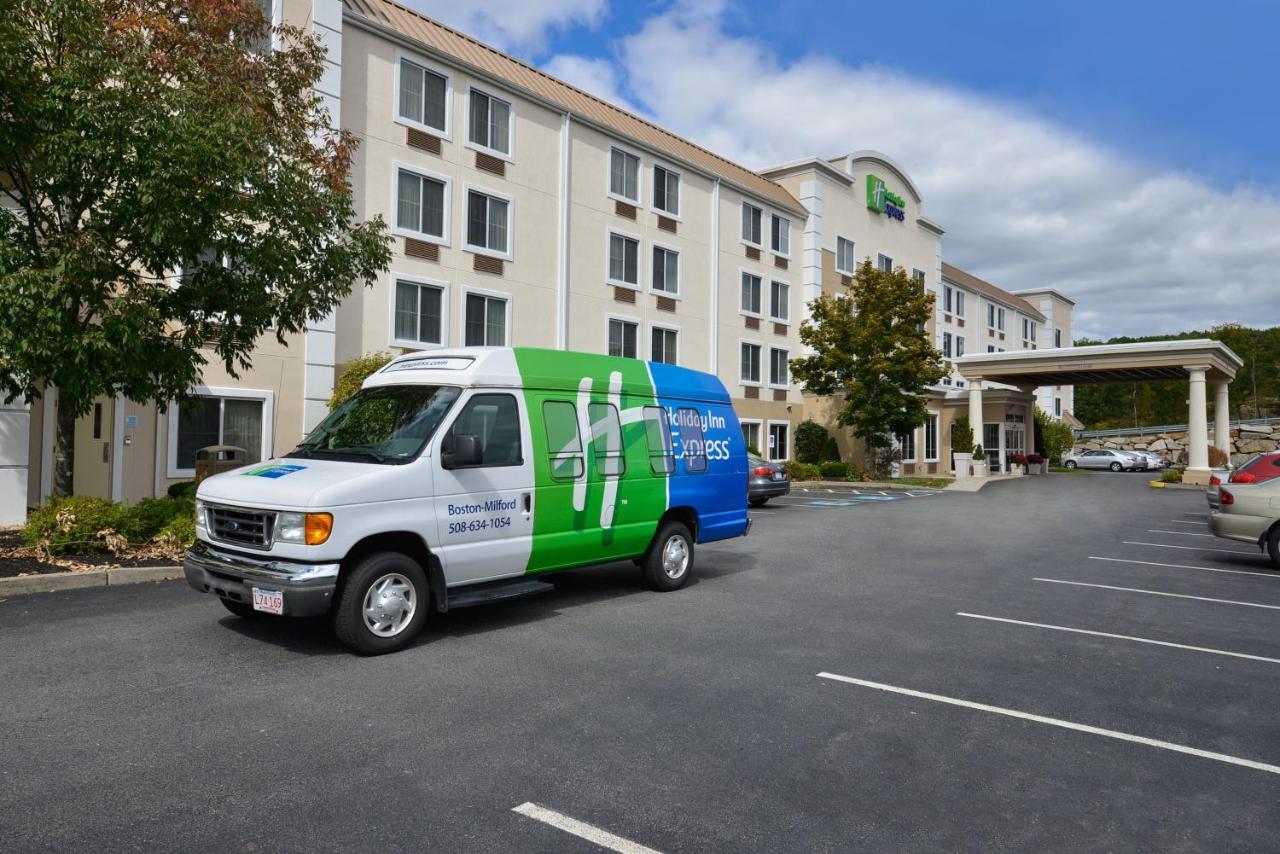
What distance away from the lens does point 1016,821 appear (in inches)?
154

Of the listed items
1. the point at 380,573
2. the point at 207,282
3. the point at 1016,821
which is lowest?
the point at 1016,821

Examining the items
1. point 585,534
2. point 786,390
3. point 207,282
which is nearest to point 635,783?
point 585,534

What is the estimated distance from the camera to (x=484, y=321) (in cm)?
2375

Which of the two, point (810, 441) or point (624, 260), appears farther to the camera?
point (810, 441)

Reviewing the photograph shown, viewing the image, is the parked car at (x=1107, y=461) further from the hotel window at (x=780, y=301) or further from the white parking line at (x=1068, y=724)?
the white parking line at (x=1068, y=724)

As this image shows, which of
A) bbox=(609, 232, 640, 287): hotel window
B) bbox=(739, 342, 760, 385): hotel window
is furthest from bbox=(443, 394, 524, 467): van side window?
bbox=(739, 342, 760, 385): hotel window

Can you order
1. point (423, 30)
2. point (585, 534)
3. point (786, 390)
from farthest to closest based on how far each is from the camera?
point (786, 390)
point (423, 30)
point (585, 534)

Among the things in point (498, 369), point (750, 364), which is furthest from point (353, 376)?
point (750, 364)

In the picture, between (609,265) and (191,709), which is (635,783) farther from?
(609,265)

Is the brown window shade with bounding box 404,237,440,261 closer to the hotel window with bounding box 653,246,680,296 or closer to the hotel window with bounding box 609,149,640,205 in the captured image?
A: the hotel window with bounding box 609,149,640,205

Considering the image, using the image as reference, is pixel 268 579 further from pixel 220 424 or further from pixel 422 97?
pixel 422 97

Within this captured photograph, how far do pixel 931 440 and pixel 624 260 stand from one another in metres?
21.5

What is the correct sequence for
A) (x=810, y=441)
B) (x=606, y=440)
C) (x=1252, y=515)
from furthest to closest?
(x=810, y=441) < (x=1252, y=515) < (x=606, y=440)

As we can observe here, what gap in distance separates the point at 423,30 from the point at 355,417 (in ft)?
61.9
